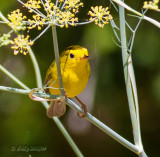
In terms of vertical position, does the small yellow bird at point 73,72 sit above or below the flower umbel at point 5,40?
below

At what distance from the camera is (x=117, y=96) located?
131 inches

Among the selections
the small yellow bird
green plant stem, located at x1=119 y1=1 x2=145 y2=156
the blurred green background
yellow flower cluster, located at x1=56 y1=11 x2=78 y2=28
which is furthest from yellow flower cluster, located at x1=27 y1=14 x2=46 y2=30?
the blurred green background

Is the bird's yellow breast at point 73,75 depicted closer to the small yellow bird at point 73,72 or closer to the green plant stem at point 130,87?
the small yellow bird at point 73,72

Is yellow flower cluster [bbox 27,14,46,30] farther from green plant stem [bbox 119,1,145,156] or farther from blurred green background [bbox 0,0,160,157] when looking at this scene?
blurred green background [bbox 0,0,160,157]

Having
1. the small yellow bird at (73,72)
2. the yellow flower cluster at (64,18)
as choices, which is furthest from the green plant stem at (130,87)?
the small yellow bird at (73,72)

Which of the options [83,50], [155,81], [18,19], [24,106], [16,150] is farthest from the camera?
[24,106]

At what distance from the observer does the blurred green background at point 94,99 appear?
9.86 feet

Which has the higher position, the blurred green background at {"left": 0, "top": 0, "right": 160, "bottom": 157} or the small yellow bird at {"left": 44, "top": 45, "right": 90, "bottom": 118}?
the small yellow bird at {"left": 44, "top": 45, "right": 90, "bottom": 118}

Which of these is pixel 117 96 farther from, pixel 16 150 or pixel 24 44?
pixel 24 44

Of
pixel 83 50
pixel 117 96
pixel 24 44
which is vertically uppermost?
pixel 24 44

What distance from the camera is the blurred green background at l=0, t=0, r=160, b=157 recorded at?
3006 mm

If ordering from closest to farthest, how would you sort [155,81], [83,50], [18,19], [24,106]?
[18,19] → [83,50] → [155,81] → [24,106]

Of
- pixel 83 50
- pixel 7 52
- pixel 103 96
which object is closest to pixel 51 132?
pixel 103 96

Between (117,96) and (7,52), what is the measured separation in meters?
1.06
